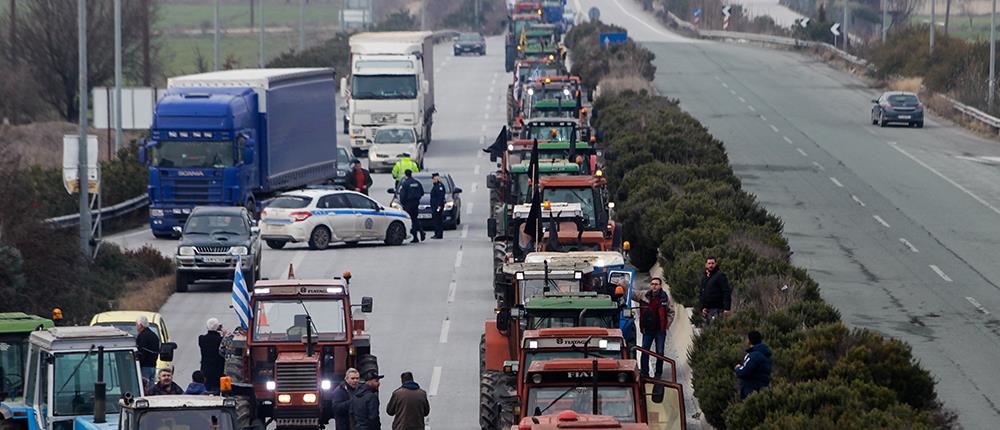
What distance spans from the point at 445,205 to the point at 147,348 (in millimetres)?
21814

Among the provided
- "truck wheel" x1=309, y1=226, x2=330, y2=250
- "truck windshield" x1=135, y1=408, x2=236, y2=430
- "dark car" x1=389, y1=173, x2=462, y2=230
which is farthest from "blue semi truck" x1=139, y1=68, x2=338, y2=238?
"truck windshield" x1=135, y1=408, x2=236, y2=430

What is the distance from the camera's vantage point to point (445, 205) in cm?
4669

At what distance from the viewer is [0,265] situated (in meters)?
32.2

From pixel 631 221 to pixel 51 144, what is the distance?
40981 millimetres

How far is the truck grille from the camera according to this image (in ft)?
77.2

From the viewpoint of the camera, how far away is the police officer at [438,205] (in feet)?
146

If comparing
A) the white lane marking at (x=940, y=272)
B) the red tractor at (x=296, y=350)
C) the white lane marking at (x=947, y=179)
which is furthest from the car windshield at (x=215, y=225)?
the white lane marking at (x=947, y=179)

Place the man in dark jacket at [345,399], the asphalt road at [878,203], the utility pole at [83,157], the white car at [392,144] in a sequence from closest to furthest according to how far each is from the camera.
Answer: the man in dark jacket at [345,399]
the asphalt road at [878,203]
the utility pole at [83,157]
the white car at [392,144]

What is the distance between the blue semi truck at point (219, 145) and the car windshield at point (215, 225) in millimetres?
6710

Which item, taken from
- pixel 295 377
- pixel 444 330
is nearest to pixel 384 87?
pixel 444 330

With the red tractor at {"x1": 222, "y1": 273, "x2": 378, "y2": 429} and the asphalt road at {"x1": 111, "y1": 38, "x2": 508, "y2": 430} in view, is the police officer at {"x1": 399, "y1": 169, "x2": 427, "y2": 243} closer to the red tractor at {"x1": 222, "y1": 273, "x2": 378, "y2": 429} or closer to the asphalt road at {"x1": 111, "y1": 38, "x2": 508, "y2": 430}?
the asphalt road at {"x1": 111, "y1": 38, "x2": 508, "y2": 430}

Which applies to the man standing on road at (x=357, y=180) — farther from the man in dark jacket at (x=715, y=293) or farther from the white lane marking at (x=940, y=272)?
the man in dark jacket at (x=715, y=293)

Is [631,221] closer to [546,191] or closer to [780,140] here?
[546,191]

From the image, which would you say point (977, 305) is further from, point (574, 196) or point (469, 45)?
point (469, 45)
